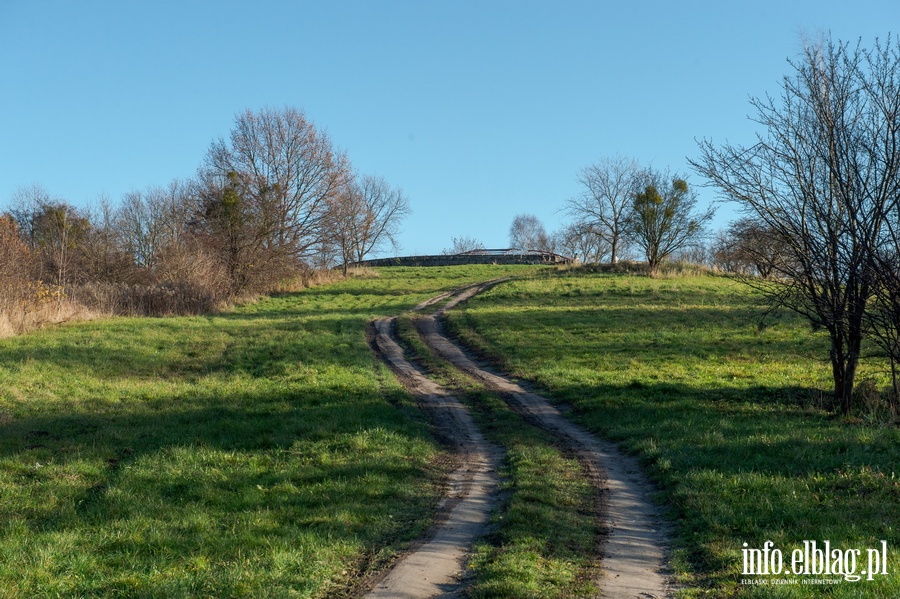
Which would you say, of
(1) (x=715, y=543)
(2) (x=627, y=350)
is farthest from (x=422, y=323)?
(1) (x=715, y=543)

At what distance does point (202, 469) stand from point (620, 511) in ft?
18.6

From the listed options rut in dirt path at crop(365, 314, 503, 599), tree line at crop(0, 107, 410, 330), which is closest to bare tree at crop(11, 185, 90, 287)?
tree line at crop(0, 107, 410, 330)

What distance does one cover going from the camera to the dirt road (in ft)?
19.2

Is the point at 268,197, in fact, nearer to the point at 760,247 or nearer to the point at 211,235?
the point at 211,235

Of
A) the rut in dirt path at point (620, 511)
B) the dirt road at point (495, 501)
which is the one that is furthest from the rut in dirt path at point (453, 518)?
the rut in dirt path at point (620, 511)

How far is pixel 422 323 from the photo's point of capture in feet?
93.6

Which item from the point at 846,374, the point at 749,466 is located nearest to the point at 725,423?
the point at 749,466

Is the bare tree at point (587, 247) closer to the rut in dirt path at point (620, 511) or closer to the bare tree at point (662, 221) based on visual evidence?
the bare tree at point (662, 221)

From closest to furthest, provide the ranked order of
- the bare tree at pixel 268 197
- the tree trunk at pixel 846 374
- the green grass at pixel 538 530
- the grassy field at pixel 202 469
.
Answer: the green grass at pixel 538 530, the grassy field at pixel 202 469, the tree trunk at pixel 846 374, the bare tree at pixel 268 197

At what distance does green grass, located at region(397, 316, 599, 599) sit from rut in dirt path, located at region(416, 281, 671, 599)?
7.2 inches

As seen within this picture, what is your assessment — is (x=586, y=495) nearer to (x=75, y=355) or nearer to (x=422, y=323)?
(x=75, y=355)

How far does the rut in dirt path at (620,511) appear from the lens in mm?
5896

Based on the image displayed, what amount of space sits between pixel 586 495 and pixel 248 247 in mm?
36211

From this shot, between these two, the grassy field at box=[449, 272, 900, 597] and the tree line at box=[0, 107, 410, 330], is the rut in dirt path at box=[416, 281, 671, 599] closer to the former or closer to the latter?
the grassy field at box=[449, 272, 900, 597]
